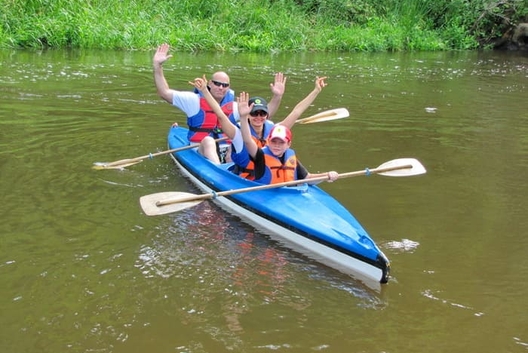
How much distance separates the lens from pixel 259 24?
16.8 meters

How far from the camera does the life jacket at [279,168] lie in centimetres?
470

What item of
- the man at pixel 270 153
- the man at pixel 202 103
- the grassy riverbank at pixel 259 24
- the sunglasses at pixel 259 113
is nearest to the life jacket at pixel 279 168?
the man at pixel 270 153

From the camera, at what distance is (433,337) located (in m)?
3.21

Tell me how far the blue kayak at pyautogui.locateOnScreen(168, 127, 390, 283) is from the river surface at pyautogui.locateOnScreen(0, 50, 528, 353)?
10 centimetres

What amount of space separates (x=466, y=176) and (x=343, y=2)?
48.4 ft

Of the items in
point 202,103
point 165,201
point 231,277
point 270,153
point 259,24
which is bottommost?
point 231,277

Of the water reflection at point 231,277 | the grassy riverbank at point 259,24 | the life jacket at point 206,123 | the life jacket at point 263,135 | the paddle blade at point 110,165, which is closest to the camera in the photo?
the water reflection at point 231,277

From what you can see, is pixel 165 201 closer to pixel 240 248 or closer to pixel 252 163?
pixel 240 248

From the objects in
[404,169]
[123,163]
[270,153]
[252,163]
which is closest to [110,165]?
[123,163]

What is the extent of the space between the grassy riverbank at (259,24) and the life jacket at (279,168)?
32.3 ft

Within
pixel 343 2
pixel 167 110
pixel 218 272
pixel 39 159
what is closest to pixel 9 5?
pixel 167 110

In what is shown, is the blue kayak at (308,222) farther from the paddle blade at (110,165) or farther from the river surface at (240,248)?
the paddle blade at (110,165)

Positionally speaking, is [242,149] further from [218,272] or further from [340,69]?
[340,69]

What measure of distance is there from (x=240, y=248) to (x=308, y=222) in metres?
0.47
